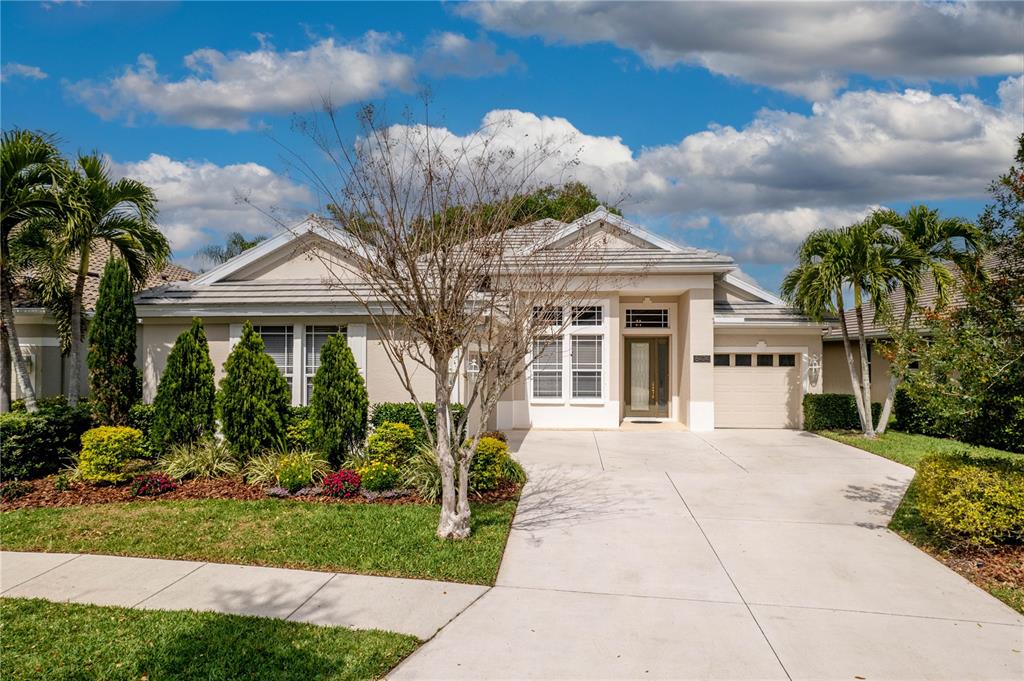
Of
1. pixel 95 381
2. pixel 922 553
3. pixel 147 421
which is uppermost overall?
pixel 95 381

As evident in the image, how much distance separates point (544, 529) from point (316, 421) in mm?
4310

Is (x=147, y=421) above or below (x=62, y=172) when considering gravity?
below

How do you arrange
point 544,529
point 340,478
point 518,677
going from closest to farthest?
1. point 518,677
2. point 544,529
3. point 340,478

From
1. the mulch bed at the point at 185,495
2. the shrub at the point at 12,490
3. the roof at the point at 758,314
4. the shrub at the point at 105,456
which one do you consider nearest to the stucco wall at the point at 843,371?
the roof at the point at 758,314

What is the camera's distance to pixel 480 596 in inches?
233

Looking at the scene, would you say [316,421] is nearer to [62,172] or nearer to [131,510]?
[131,510]

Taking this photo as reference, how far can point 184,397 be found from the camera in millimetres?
10719

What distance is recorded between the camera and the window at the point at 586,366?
55.0ft

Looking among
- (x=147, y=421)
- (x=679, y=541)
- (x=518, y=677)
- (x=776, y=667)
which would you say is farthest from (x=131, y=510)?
(x=776, y=667)

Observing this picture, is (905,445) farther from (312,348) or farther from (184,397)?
(184,397)

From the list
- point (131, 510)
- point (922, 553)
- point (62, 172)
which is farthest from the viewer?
point (62, 172)

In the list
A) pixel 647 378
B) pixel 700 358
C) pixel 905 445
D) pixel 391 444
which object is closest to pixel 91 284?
pixel 391 444

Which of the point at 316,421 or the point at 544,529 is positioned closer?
the point at 544,529

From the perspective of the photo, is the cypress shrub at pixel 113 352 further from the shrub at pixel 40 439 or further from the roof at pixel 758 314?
the roof at pixel 758 314
